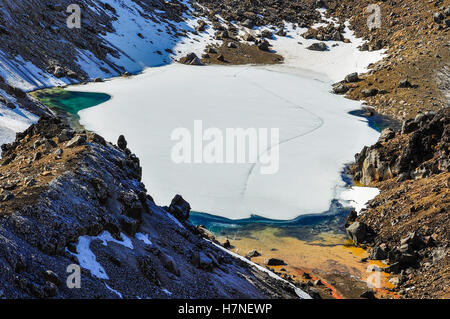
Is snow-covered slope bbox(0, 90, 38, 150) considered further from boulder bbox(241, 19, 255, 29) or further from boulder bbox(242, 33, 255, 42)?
boulder bbox(241, 19, 255, 29)

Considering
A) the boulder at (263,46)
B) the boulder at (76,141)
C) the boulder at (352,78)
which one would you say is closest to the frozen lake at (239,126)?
the boulder at (352,78)

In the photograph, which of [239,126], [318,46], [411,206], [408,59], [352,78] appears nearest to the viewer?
[411,206]

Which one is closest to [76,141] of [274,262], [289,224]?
[274,262]

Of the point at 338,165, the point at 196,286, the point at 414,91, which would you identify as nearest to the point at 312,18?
the point at 414,91

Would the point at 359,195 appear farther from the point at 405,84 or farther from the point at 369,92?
the point at 405,84

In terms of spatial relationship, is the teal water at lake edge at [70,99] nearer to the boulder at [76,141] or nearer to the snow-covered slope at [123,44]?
the snow-covered slope at [123,44]

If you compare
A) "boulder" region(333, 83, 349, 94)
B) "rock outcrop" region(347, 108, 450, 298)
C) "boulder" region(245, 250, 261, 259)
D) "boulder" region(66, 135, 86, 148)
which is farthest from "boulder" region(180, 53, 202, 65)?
"boulder" region(66, 135, 86, 148)

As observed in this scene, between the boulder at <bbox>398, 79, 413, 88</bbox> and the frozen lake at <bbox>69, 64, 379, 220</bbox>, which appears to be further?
the boulder at <bbox>398, 79, 413, 88</bbox>
